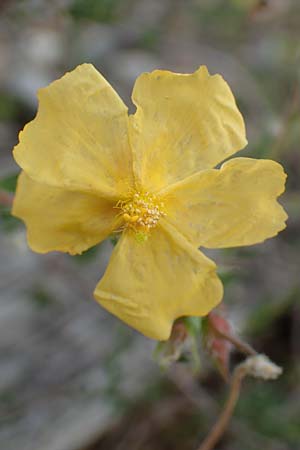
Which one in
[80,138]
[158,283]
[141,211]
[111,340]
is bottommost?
[111,340]

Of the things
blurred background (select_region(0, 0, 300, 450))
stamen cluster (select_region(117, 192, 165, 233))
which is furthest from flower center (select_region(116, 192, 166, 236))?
blurred background (select_region(0, 0, 300, 450))

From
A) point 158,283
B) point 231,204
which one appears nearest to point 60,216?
point 158,283

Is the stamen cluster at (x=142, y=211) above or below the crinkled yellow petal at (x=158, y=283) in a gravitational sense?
above

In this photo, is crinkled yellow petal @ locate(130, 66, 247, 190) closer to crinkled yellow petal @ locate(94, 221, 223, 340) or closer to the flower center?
the flower center

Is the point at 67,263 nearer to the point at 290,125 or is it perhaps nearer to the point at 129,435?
the point at 129,435

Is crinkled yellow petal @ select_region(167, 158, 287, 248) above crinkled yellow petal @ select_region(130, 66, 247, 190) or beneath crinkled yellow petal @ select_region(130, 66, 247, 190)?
beneath

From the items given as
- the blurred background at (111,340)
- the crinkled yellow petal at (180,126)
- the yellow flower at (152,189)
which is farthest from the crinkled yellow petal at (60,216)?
the blurred background at (111,340)

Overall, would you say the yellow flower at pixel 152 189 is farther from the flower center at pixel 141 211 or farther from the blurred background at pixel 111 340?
Result: the blurred background at pixel 111 340

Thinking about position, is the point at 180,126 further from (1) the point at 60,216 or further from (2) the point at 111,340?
(2) the point at 111,340
